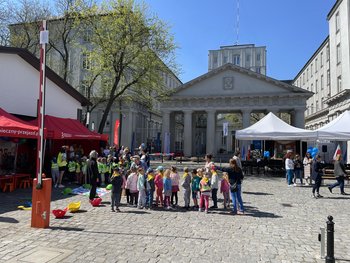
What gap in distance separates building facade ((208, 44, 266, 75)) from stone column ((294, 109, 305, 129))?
55220 mm

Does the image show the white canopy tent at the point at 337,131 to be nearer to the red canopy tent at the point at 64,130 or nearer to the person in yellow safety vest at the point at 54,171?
the red canopy tent at the point at 64,130

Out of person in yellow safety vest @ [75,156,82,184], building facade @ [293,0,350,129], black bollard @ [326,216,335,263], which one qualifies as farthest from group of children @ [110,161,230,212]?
building facade @ [293,0,350,129]

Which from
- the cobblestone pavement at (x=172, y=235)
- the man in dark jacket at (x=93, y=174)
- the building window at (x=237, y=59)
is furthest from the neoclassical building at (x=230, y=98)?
the building window at (x=237, y=59)

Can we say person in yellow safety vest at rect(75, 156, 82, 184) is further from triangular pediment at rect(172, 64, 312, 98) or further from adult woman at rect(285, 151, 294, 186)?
triangular pediment at rect(172, 64, 312, 98)

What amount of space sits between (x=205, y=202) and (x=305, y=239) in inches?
131

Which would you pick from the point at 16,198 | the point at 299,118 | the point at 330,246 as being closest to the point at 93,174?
the point at 16,198

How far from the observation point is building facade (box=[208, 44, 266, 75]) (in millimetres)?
94137

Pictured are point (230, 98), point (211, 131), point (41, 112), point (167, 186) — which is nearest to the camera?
point (41, 112)

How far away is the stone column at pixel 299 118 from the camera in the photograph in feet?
133

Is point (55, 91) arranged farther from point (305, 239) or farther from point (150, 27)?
point (305, 239)

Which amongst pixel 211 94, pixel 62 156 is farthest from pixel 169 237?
pixel 211 94

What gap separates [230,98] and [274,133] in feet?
83.5

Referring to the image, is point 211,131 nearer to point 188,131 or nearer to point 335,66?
point 188,131

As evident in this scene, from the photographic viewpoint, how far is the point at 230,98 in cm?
4319
